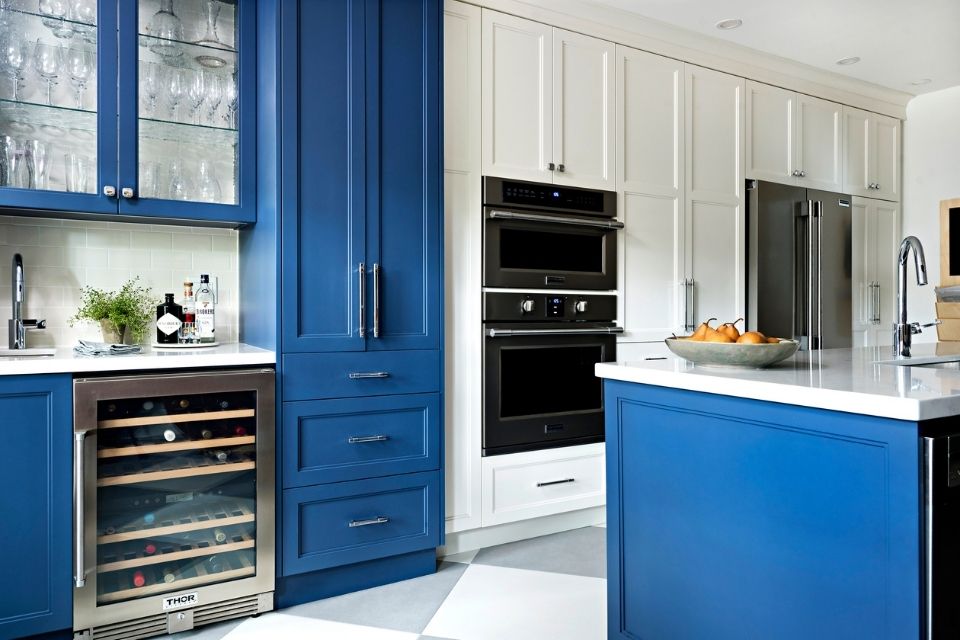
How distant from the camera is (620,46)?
10.7ft

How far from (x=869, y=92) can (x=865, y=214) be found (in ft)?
2.62

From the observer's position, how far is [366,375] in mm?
2445

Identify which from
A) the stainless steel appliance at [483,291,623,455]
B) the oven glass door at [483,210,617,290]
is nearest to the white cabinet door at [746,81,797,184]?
the oven glass door at [483,210,617,290]

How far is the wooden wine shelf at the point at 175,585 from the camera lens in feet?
6.72

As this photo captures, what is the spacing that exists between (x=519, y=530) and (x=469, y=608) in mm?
730

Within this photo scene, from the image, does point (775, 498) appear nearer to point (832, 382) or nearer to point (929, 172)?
point (832, 382)

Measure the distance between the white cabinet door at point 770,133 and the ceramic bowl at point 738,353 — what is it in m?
2.36

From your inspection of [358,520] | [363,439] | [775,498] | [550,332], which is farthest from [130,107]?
[775,498]

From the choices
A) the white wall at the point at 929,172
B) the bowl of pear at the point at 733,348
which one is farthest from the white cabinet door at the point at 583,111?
the white wall at the point at 929,172

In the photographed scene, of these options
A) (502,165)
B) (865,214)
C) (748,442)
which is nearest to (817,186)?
(865,214)

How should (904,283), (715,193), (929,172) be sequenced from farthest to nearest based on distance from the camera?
(929,172)
(715,193)
(904,283)

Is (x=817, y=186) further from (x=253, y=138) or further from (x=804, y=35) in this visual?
(x=253, y=138)

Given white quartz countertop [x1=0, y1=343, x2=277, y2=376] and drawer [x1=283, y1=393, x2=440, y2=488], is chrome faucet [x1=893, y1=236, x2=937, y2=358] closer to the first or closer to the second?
drawer [x1=283, y1=393, x2=440, y2=488]

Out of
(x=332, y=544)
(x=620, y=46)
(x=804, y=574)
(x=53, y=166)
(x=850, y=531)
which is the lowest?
(x=332, y=544)
